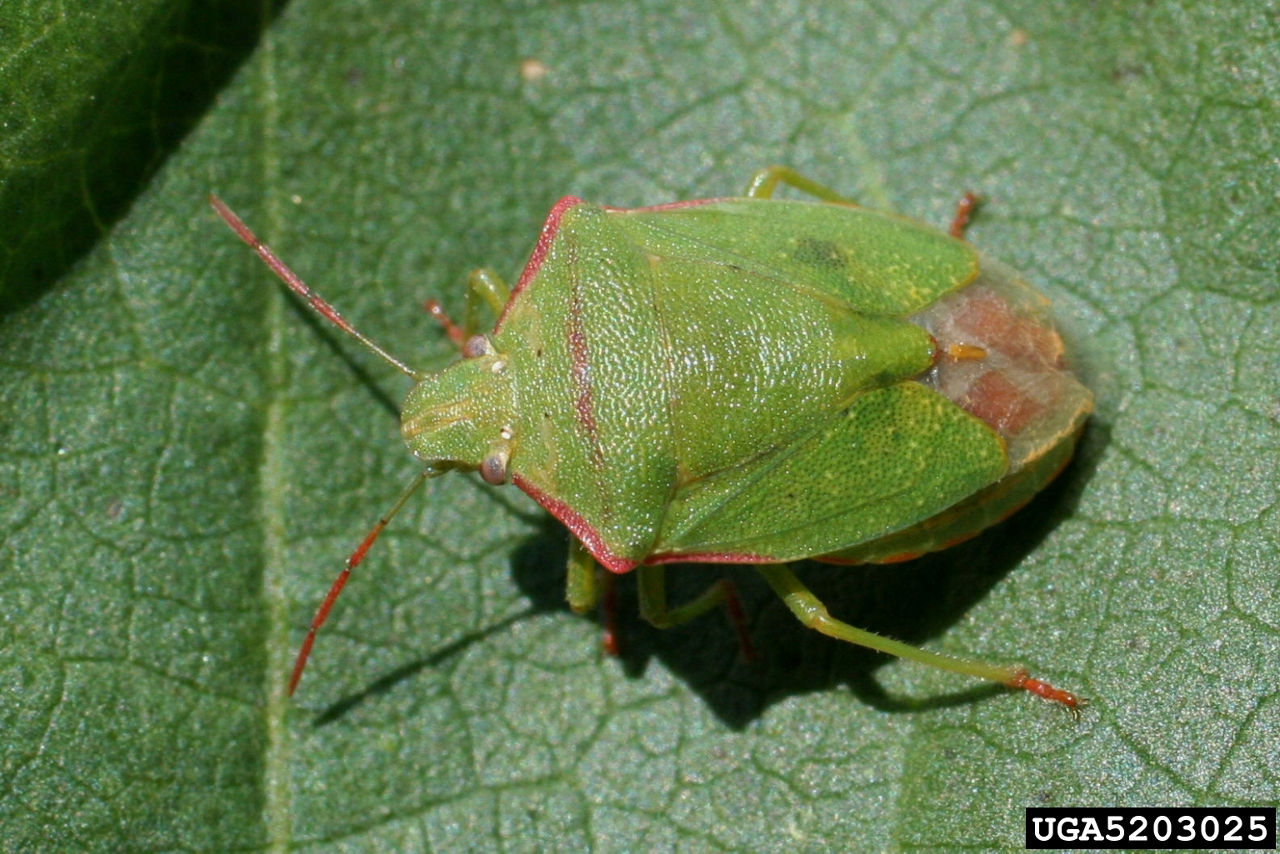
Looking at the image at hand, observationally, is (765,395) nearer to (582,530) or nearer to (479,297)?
(582,530)

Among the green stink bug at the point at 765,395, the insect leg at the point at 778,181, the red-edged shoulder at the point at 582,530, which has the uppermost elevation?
the insect leg at the point at 778,181

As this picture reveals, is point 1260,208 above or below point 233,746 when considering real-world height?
above

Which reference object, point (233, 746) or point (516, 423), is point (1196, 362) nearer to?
point (516, 423)

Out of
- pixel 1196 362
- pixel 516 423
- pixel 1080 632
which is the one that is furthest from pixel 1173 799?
pixel 516 423

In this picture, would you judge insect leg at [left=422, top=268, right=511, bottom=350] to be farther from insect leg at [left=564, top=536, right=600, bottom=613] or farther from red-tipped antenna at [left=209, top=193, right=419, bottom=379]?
insect leg at [left=564, top=536, right=600, bottom=613]

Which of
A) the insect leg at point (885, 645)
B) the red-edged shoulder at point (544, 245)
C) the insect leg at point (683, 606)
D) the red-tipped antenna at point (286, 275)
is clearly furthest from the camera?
the red-tipped antenna at point (286, 275)

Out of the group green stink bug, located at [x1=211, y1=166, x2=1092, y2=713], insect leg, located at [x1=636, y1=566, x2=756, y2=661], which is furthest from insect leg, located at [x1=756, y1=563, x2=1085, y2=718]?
insect leg, located at [x1=636, y1=566, x2=756, y2=661]

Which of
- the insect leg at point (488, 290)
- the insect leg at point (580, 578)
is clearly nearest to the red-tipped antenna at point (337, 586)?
the insect leg at point (580, 578)

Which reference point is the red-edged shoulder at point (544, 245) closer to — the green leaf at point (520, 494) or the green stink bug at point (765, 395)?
the green stink bug at point (765, 395)
